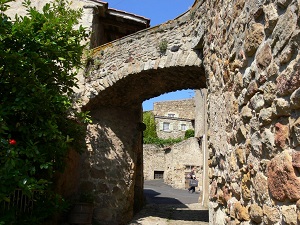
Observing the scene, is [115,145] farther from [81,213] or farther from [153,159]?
[153,159]

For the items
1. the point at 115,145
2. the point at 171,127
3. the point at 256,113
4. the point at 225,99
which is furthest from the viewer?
the point at 171,127

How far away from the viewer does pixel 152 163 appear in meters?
21.0

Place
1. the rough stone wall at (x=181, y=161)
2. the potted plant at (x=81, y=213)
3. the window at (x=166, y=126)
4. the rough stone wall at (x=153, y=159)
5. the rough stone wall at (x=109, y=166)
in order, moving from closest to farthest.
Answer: the potted plant at (x=81, y=213) < the rough stone wall at (x=109, y=166) < the rough stone wall at (x=181, y=161) < the rough stone wall at (x=153, y=159) < the window at (x=166, y=126)

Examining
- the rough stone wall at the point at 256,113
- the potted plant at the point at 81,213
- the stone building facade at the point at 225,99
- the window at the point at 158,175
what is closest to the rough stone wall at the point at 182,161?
the window at the point at 158,175

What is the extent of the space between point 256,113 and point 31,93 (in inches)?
120

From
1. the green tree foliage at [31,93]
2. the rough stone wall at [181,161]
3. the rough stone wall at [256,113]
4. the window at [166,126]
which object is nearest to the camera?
the rough stone wall at [256,113]

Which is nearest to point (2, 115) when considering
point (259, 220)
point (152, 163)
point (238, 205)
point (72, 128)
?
point (72, 128)

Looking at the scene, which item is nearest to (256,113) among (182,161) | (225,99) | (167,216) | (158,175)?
(225,99)

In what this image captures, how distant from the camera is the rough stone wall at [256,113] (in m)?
1.58

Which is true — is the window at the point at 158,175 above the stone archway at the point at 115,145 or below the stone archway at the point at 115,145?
below

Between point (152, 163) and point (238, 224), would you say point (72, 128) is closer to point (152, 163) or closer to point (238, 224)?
point (238, 224)

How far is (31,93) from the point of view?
421 centimetres

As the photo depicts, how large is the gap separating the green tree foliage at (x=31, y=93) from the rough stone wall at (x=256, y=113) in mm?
2154

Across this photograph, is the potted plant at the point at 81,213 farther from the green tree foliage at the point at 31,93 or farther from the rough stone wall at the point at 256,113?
the rough stone wall at the point at 256,113
